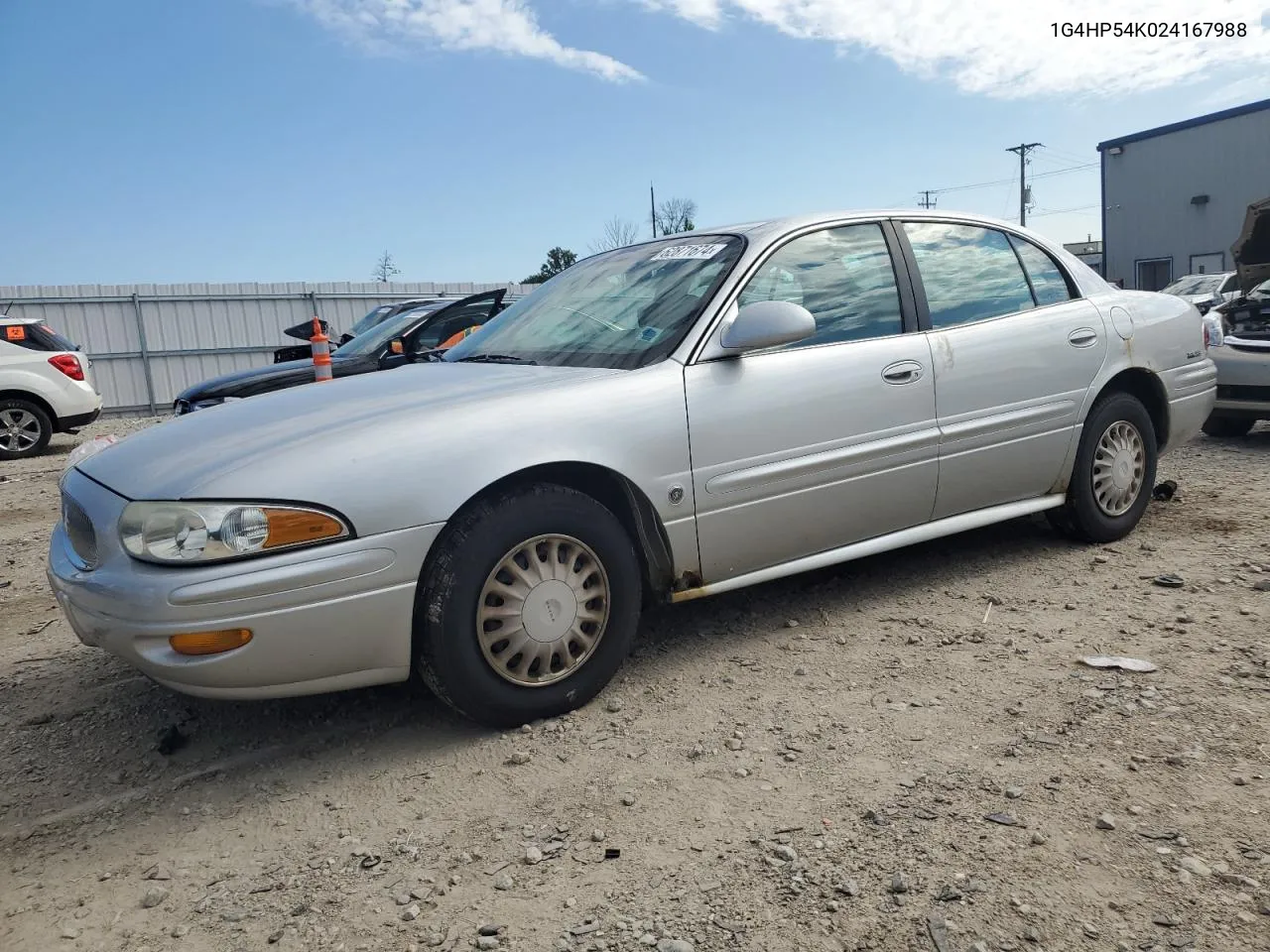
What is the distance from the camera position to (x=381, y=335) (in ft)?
28.5

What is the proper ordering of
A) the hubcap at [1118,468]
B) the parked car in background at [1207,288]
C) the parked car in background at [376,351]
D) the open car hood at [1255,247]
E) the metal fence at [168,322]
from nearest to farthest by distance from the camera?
the hubcap at [1118,468], the parked car in background at [376,351], the open car hood at [1255,247], the parked car in background at [1207,288], the metal fence at [168,322]

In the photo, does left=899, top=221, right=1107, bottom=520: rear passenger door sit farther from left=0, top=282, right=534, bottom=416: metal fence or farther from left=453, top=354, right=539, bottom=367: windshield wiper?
left=0, top=282, right=534, bottom=416: metal fence

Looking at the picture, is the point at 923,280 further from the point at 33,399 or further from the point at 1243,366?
the point at 33,399

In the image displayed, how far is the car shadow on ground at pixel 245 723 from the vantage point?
9.41 ft

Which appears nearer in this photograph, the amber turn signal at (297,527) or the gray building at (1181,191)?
the amber turn signal at (297,527)

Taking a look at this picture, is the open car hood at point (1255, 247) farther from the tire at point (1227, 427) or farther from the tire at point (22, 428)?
the tire at point (22, 428)

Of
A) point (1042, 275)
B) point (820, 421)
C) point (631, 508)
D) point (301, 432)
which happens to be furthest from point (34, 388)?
point (1042, 275)

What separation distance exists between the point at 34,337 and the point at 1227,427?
38.3ft

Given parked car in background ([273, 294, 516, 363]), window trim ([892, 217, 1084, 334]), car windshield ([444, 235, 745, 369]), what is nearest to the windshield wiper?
car windshield ([444, 235, 745, 369])

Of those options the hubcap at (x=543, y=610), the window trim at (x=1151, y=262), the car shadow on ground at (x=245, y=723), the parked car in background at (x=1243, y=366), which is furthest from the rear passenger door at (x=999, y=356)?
the window trim at (x=1151, y=262)

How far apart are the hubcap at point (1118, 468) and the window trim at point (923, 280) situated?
2.12 feet

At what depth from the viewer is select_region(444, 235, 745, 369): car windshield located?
3424 millimetres

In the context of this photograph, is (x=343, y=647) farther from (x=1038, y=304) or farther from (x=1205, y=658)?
(x=1038, y=304)

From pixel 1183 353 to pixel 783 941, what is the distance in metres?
3.95
